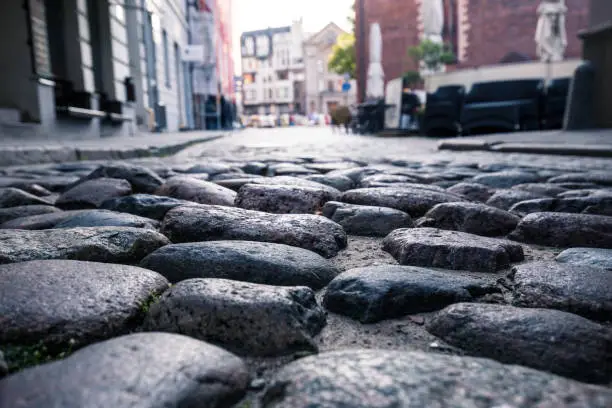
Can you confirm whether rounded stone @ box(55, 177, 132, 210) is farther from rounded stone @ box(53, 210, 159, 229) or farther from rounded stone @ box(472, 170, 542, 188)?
rounded stone @ box(472, 170, 542, 188)

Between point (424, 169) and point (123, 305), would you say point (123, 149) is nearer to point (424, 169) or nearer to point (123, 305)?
point (424, 169)

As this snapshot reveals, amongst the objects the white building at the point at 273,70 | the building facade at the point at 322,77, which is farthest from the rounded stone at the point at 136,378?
the white building at the point at 273,70

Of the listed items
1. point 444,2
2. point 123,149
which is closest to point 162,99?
point 123,149

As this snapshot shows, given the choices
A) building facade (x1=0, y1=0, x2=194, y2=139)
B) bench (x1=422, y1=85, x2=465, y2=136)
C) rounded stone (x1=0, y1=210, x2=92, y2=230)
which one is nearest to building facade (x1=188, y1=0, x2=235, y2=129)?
building facade (x1=0, y1=0, x2=194, y2=139)

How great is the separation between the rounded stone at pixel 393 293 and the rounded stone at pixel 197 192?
1.17 metres

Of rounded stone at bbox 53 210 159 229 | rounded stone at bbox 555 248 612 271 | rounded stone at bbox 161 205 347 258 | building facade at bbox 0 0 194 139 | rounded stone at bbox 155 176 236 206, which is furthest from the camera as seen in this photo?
building facade at bbox 0 0 194 139

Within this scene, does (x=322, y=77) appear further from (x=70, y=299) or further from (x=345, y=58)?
(x=70, y=299)

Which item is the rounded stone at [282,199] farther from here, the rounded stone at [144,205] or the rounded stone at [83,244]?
the rounded stone at [83,244]

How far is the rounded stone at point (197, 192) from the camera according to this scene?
2359 mm

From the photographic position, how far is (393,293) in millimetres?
1157

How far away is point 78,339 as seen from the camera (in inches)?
36.5

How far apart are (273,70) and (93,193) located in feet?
224

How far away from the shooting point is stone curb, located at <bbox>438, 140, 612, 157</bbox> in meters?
4.66

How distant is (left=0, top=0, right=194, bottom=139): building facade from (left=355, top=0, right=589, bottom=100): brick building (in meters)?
16.0
